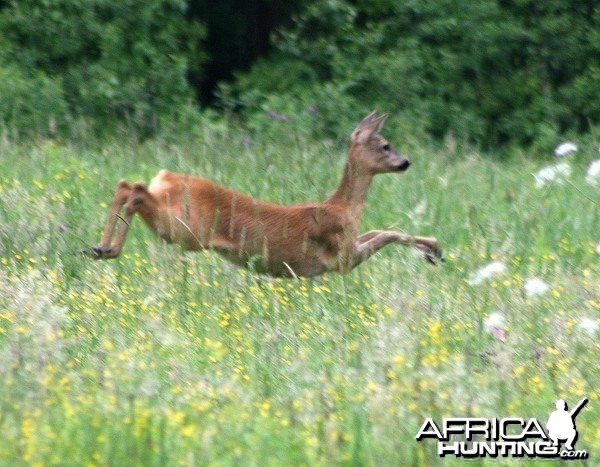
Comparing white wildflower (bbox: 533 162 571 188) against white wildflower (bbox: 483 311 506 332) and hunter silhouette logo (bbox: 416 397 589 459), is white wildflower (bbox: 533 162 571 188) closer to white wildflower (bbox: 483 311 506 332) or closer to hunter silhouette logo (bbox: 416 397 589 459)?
white wildflower (bbox: 483 311 506 332)

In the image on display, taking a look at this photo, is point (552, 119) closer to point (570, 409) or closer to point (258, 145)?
point (258, 145)

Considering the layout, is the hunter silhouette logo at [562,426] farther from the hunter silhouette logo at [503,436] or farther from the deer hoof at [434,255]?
the deer hoof at [434,255]

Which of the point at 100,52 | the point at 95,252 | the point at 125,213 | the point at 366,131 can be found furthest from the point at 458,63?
the point at 95,252

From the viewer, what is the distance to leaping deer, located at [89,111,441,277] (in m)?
7.77

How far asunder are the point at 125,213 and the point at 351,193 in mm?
1761

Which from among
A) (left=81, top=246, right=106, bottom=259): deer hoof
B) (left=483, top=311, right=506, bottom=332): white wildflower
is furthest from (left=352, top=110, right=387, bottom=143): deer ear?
(left=483, top=311, right=506, bottom=332): white wildflower

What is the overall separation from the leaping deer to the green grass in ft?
0.69

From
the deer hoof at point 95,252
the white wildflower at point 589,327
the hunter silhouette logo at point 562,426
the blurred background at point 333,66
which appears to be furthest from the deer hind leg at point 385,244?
the blurred background at point 333,66

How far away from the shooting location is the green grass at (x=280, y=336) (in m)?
4.32

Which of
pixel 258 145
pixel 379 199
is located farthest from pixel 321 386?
pixel 258 145

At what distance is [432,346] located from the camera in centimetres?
551

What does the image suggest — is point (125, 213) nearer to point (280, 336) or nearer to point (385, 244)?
point (385, 244)

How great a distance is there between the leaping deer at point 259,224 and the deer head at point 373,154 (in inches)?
0.4

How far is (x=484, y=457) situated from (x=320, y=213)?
4.02m
